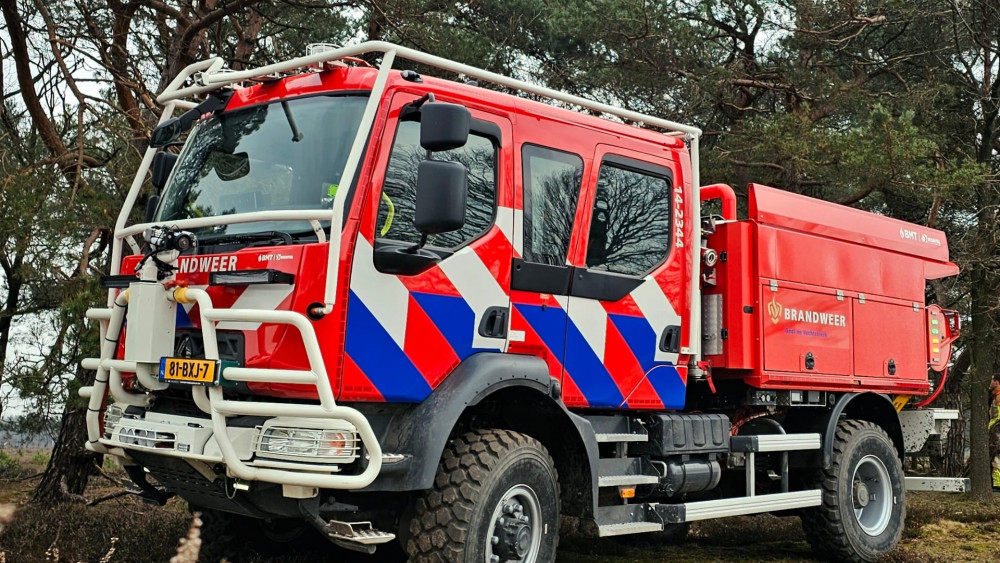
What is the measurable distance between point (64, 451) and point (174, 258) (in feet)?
14.4

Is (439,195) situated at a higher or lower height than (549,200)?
lower

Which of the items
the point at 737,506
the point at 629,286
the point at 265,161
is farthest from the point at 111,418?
the point at 737,506

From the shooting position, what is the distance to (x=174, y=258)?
4.76 metres

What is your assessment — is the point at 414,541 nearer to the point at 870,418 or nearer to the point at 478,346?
the point at 478,346

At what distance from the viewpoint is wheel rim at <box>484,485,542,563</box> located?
16.7 ft

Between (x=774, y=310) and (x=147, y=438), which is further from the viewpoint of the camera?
(x=774, y=310)

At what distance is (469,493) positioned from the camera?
4871mm

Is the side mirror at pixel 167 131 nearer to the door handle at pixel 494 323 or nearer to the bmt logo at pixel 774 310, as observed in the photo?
the door handle at pixel 494 323

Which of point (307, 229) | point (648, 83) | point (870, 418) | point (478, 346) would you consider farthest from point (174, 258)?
point (648, 83)

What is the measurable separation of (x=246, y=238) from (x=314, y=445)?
3.65ft

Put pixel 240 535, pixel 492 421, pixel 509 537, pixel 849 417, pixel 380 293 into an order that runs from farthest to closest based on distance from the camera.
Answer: pixel 849 417 → pixel 240 535 → pixel 492 421 → pixel 509 537 → pixel 380 293

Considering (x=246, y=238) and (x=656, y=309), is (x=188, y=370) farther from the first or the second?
(x=656, y=309)

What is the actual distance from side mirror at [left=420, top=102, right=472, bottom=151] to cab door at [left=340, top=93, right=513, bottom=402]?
38 cm

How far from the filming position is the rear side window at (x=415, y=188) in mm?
4789
